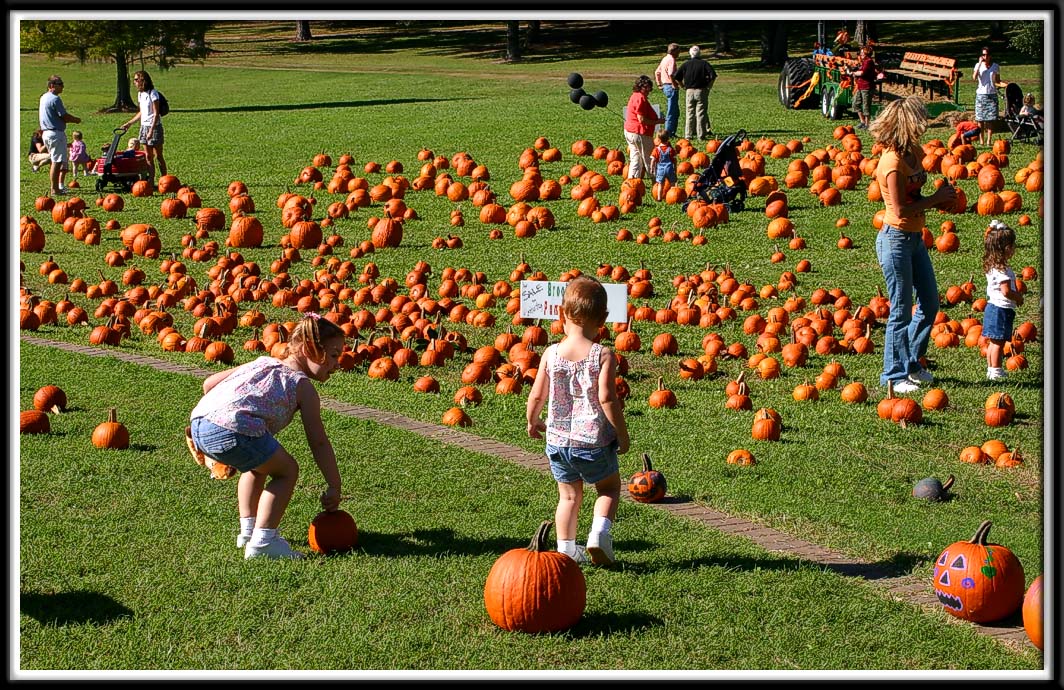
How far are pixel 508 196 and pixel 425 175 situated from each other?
1.72 m

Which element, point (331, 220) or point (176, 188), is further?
point (176, 188)

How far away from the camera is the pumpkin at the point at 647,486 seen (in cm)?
912

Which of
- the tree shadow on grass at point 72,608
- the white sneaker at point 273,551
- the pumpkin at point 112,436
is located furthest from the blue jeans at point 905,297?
the tree shadow on grass at point 72,608

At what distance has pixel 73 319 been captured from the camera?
14945 mm

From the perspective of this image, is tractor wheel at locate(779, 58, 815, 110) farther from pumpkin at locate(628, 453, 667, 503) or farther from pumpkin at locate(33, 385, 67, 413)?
pumpkin at locate(628, 453, 667, 503)

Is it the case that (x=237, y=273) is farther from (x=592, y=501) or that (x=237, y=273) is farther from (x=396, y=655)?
(x=396, y=655)

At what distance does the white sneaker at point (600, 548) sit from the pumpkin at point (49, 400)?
18.4 ft

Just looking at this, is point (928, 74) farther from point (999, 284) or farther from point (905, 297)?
point (905, 297)

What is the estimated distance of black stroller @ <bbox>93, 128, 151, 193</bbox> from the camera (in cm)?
2280

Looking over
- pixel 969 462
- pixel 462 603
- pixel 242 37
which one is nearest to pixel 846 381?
pixel 969 462

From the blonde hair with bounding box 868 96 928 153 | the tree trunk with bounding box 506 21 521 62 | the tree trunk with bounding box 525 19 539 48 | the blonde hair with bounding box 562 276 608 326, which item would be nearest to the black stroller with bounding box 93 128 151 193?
the blonde hair with bounding box 868 96 928 153

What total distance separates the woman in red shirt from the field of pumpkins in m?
0.71

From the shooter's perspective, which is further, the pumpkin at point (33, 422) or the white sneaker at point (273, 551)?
the pumpkin at point (33, 422)

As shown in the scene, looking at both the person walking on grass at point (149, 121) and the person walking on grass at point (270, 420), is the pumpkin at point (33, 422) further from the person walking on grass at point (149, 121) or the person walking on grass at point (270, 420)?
the person walking on grass at point (149, 121)
